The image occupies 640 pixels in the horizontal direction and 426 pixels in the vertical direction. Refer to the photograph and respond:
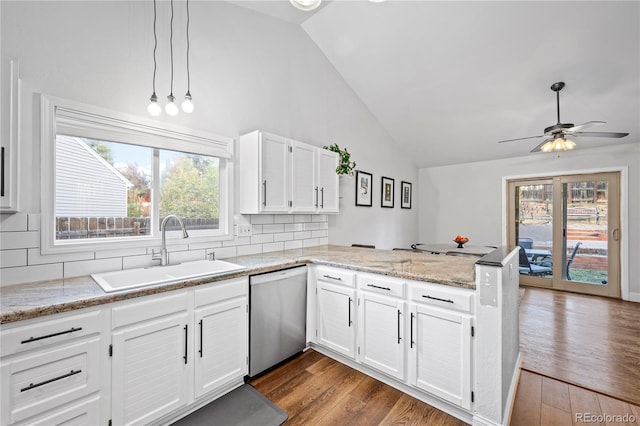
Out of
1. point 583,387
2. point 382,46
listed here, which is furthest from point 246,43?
point 583,387

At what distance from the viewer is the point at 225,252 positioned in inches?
108

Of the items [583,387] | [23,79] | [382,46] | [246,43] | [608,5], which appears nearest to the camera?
[23,79]

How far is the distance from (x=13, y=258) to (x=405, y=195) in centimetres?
548

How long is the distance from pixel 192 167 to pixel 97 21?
1.19 m

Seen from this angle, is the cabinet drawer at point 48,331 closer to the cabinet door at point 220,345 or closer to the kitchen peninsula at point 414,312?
the kitchen peninsula at point 414,312

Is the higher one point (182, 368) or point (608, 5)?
point (608, 5)

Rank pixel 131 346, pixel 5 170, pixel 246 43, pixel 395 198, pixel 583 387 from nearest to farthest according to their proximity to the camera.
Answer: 1. pixel 5 170
2. pixel 131 346
3. pixel 583 387
4. pixel 246 43
5. pixel 395 198

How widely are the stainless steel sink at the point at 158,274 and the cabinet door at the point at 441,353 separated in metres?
1.36

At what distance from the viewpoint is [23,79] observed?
5.65 feet

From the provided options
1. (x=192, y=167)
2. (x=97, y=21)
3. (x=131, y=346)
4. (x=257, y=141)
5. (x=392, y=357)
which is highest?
(x=97, y=21)

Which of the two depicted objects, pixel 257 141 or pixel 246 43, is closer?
pixel 257 141

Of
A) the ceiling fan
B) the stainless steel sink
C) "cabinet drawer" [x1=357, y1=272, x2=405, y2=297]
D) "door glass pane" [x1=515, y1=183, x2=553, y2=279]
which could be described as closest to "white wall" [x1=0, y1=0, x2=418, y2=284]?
the stainless steel sink

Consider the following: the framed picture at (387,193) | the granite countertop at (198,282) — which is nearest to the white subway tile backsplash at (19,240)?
the granite countertop at (198,282)

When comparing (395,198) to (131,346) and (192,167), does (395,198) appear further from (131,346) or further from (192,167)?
(131,346)
